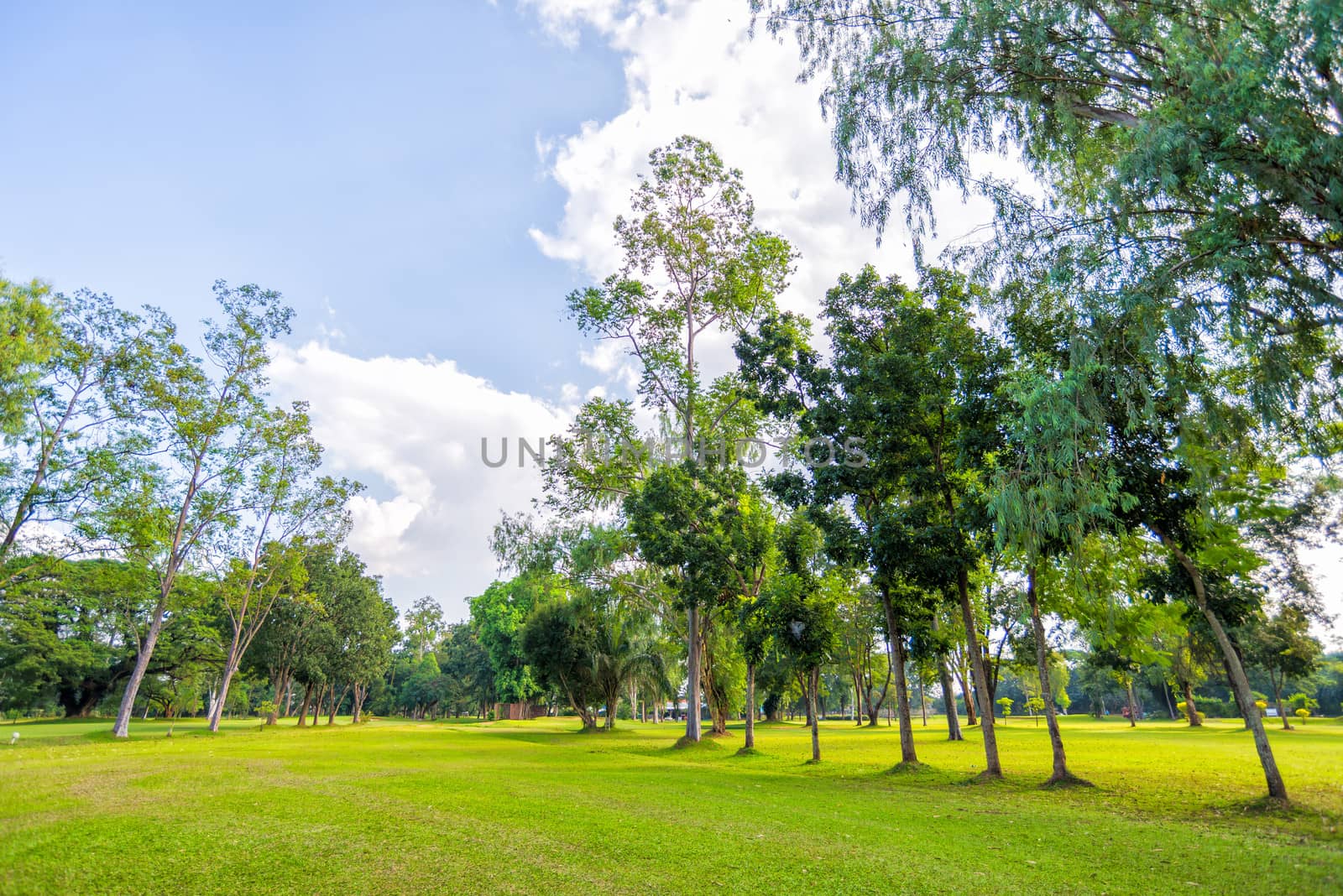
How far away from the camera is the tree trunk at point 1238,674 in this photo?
1035cm

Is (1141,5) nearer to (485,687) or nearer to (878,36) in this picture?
(878,36)

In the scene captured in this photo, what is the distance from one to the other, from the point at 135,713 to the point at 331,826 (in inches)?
3141

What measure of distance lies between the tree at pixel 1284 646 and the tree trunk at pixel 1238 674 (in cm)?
2588

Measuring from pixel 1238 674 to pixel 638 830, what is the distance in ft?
36.8

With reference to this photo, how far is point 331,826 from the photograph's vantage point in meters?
7.68

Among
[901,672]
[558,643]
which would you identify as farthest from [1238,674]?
[558,643]

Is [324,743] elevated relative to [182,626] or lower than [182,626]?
lower

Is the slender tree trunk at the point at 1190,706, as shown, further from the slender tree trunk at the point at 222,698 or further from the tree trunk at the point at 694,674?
the slender tree trunk at the point at 222,698

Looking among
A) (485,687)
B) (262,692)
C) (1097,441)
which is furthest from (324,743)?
(262,692)

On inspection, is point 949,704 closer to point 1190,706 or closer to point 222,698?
point 1190,706

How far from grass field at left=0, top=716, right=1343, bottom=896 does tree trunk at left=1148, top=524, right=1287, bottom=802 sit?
502 mm

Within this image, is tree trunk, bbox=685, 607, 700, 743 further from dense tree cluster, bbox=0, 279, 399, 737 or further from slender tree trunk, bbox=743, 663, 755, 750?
dense tree cluster, bbox=0, 279, 399, 737

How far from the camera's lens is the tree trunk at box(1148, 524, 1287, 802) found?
10352 mm

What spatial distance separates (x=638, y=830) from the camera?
7906 mm
